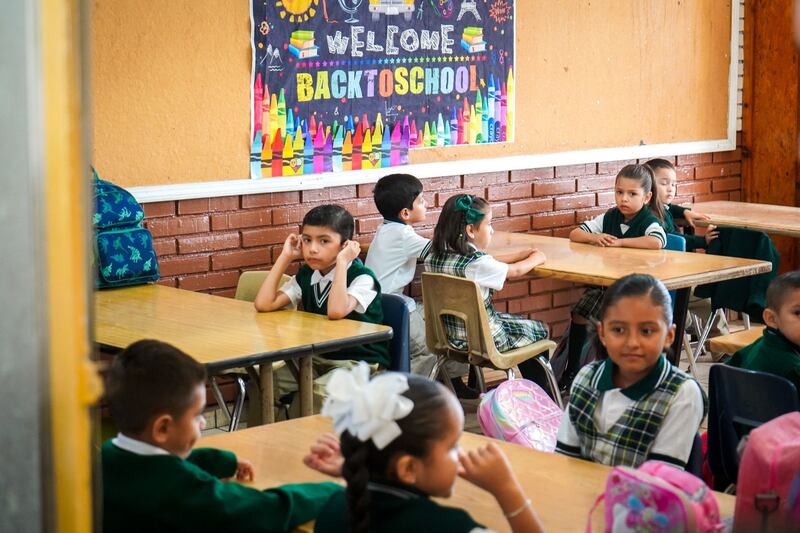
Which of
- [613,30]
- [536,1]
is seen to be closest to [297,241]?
[536,1]

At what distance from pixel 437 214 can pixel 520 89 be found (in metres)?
0.83

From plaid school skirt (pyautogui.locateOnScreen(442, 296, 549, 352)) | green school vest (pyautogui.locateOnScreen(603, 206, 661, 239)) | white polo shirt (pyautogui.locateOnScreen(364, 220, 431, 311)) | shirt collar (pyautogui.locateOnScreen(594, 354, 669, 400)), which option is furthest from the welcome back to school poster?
shirt collar (pyautogui.locateOnScreen(594, 354, 669, 400))

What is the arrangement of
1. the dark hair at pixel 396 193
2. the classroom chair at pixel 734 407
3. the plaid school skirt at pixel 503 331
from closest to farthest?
1. the classroom chair at pixel 734 407
2. the plaid school skirt at pixel 503 331
3. the dark hair at pixel 396 193

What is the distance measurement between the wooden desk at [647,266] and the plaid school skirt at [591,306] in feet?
0.68

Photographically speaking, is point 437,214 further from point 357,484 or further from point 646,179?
point 357,484

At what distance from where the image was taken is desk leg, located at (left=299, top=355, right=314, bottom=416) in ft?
12.1

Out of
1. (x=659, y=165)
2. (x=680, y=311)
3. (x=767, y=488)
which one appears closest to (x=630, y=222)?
(x=659, y=165)

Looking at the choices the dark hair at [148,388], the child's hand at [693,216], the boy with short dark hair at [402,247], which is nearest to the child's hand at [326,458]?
the dark hair at [148,388]

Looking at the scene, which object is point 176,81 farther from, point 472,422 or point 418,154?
point 472,422

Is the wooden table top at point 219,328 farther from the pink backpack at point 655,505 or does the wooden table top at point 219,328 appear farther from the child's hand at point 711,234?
the child's hand at point 711,234

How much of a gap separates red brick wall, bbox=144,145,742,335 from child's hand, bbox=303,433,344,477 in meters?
2.81

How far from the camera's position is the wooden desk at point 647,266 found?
4.71 meters

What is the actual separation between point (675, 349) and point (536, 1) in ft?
7.05

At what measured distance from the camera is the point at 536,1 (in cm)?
608
